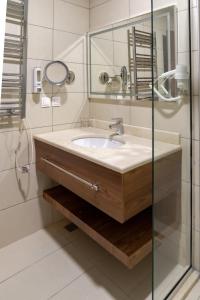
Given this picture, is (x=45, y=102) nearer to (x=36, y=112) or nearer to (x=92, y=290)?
(x=36, y=112)

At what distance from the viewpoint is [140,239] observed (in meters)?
1.36

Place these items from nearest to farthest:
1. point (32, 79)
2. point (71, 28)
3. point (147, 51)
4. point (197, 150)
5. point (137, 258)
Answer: point (137, 258), point (197, 150), point (147, 51), point (32, 79), point (71, 28)

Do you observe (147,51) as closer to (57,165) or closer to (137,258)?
(57,165)

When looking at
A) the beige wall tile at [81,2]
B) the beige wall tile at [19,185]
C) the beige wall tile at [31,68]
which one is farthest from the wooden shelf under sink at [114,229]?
the beige wall tile at [81,2]

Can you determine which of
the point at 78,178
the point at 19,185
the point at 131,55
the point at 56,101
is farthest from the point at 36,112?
the point at 131,55

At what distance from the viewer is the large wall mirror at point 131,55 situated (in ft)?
4.49

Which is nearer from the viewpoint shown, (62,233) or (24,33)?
(24,33)

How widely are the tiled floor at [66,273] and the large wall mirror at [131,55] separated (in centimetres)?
117

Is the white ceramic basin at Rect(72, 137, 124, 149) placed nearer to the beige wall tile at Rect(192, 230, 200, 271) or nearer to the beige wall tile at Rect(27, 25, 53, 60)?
the beige wall tile at Rect(27, 25, 53, 60)

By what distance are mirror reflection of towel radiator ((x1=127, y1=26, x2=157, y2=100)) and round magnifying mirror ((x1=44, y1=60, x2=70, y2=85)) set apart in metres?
0.52

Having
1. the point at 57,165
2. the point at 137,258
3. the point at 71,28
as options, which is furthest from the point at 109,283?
the point at 71,28

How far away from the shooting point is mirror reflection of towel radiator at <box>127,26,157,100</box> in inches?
63.1

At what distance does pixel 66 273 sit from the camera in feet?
5.07

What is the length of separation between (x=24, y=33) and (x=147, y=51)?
2.81ft
